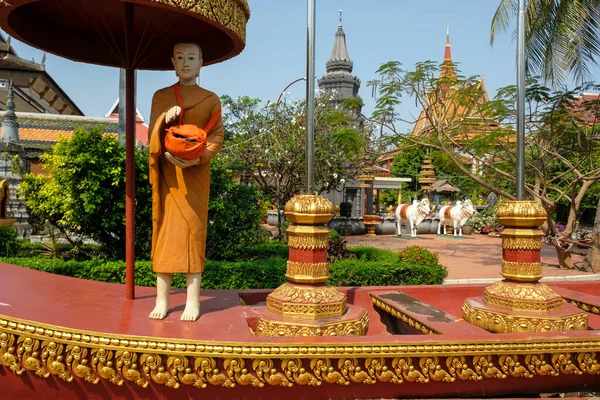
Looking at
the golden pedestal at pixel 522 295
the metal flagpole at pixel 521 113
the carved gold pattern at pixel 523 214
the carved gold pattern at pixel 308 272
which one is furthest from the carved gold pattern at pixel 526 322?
the carved gold pattern at pixel 308 272

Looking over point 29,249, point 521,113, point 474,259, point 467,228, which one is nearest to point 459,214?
point 467,228

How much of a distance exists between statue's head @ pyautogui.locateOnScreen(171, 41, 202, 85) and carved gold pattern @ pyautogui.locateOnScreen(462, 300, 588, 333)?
92.7 inches

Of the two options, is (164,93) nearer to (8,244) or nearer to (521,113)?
(521,113)

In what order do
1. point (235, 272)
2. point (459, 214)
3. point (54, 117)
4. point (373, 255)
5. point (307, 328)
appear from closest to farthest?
1. point (307, 328)
2. point (235, 272)
3. point (373, 255)
4. point (54, 117)
5. point (459, 214)

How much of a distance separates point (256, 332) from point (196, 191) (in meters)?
0.90

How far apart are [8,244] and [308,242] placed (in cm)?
671

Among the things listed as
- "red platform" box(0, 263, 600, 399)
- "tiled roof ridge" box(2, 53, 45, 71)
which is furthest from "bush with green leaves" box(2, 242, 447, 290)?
"tiled roof ridge" box(2, 53, 45, 71)

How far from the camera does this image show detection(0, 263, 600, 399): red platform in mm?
2010

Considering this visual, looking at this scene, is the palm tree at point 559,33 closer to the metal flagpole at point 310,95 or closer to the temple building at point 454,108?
the temple building at point 454,108

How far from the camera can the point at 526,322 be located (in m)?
2.69

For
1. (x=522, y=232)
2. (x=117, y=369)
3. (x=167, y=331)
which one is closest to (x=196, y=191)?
(x=167, y=331)

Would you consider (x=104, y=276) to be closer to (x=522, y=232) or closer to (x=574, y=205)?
(x=522, y=232)

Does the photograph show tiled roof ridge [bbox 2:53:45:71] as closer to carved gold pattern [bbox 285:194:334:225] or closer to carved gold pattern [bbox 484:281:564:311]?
carved gold pattern [bbox 285:194:334:225]

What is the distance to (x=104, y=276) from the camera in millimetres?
5688
